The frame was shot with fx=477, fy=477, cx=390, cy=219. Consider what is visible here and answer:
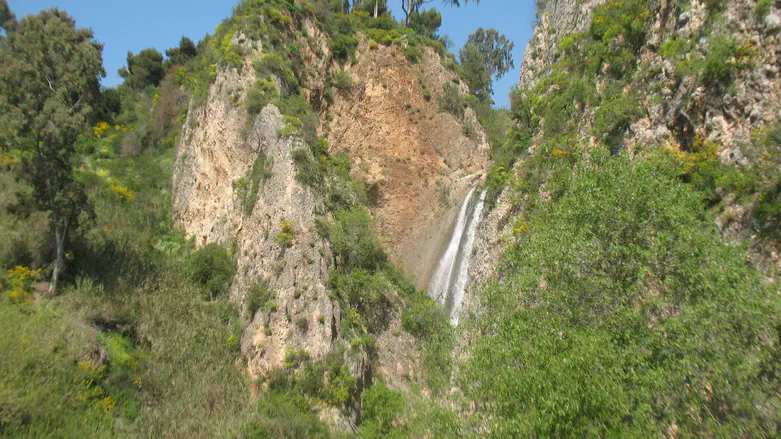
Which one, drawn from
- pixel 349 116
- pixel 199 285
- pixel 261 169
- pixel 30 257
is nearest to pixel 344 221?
pixel 261 169

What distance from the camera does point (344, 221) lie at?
22547 millimetres

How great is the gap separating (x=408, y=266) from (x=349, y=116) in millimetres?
10504

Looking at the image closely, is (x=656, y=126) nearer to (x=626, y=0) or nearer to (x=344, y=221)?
(x=626, y=0)

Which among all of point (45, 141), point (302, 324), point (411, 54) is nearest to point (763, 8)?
point (302, 324)

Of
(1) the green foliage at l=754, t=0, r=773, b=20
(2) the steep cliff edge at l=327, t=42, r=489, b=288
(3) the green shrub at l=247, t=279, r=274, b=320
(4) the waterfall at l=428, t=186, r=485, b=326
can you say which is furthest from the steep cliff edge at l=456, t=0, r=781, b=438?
(2) the steep cliff edge at l=327, t=42, r=489, b=288

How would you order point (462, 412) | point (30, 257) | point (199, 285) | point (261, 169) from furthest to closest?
1. point (261, 169)
2. point (199, 285)
3. point (30, 257)
4. point (462, 412)

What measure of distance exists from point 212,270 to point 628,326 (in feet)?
58.7

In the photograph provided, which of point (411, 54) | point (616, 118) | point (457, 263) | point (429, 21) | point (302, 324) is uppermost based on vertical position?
point (429, 21)

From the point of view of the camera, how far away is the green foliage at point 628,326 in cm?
836

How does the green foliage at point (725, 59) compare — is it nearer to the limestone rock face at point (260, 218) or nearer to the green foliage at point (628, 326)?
the green foliage at point (628, 326)

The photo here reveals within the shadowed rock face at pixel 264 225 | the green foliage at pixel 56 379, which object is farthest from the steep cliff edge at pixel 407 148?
the green foliage at pixel 56 379

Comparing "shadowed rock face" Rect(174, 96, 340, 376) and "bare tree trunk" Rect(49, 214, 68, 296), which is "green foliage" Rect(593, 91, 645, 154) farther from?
"bare tree trunk" Rect(49, 214, 68, 296)

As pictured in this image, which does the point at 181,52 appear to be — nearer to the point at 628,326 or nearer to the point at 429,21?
the point at 429,21

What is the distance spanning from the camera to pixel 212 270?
2197 centimetres
